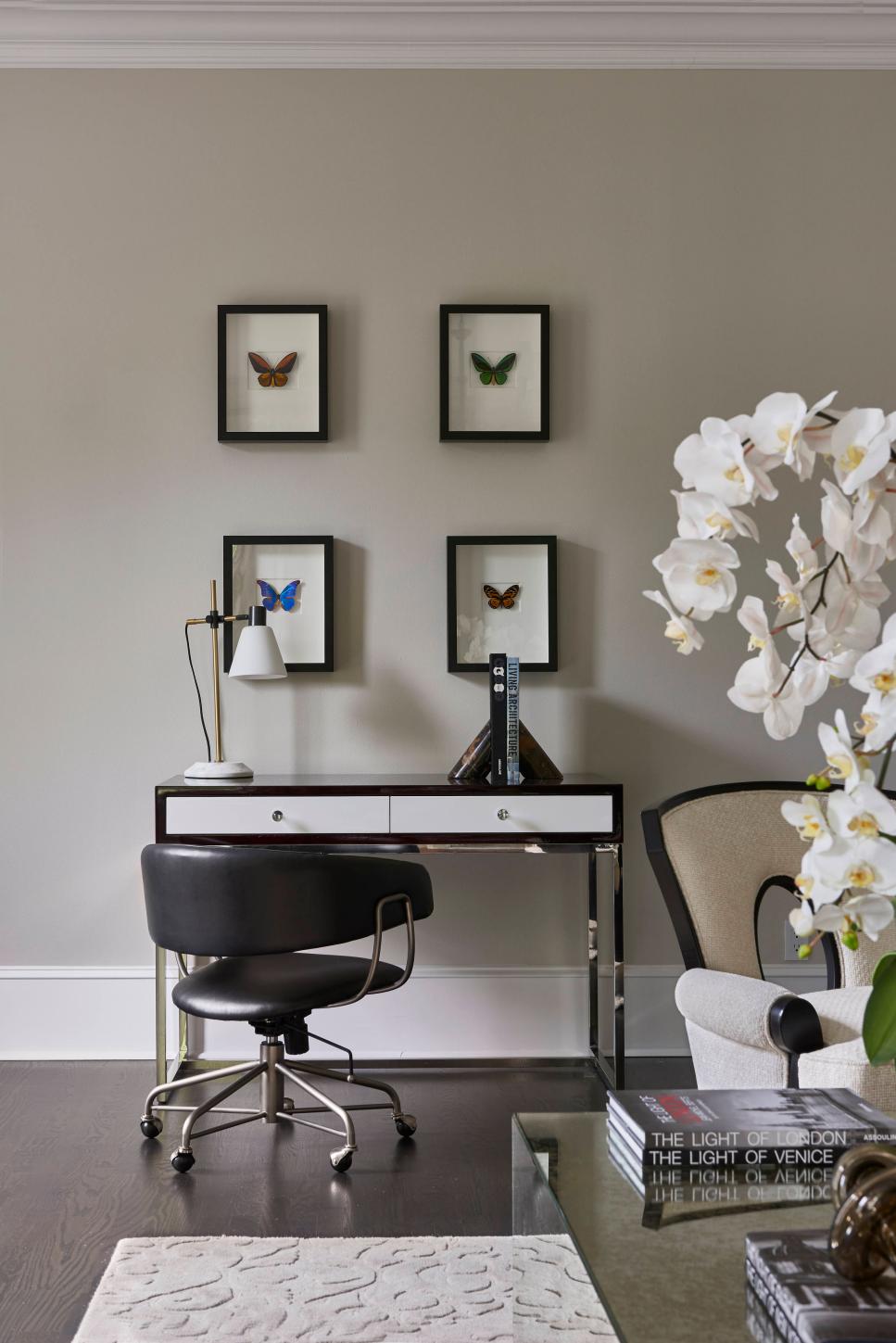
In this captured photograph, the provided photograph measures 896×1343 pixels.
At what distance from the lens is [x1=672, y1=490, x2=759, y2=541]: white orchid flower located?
2.96 feet

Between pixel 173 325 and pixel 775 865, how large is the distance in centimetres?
236

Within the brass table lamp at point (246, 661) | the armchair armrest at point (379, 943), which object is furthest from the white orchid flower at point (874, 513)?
the brass table lamp at point (246, 661)

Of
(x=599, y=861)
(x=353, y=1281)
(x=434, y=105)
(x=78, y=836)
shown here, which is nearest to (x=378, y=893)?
(x=353, y=1281)

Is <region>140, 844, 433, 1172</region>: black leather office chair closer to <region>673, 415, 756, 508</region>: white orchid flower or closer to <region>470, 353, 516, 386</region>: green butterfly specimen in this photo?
<region>470, 353, 516, 386</region>: green butterfly specimen

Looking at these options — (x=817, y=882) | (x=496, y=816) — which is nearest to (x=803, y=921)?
(x=817, y=882)

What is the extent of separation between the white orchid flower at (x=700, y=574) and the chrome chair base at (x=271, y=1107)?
203cm

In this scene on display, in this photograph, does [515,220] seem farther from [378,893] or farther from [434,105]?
[378,893]

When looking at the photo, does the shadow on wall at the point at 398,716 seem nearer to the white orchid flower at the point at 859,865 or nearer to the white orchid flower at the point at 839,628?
the white orchid flower at the point at 839,628

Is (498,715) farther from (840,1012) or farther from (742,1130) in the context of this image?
(742,1130)

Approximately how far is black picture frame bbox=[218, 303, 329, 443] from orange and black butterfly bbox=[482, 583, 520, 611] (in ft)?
2.20

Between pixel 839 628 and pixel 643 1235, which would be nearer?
pixel 839 628

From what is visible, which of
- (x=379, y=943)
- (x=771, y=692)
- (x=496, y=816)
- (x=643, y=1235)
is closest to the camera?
(x=771, y=692)

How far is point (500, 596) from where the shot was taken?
11.8 feet

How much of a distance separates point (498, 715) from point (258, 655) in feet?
2.30
